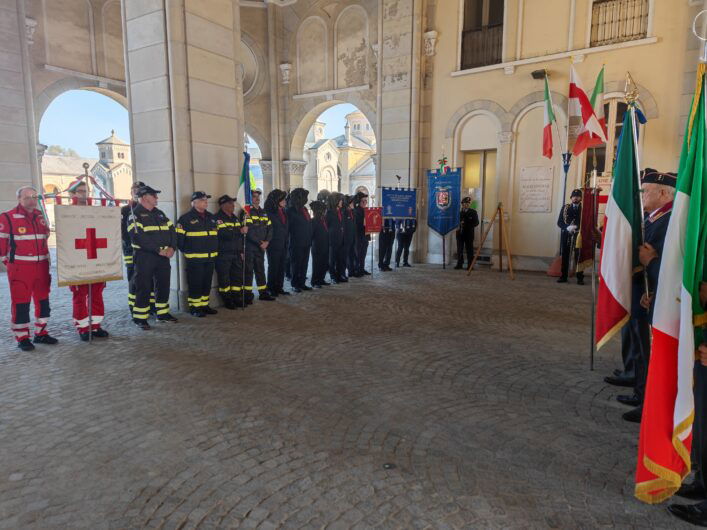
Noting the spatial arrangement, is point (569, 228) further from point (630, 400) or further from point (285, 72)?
point (285, 72)

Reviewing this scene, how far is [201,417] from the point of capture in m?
3.44

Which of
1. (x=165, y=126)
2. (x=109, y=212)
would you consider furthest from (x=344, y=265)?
(x=109, y=212)

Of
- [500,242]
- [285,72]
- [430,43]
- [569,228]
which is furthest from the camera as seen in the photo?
[285,72]

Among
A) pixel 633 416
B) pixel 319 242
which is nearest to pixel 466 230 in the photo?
pixel 319 242

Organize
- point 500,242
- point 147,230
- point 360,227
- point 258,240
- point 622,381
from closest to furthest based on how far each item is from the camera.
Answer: point 622,381 < point 147,230 < point 258,240 < point 360,227 < point 500,242

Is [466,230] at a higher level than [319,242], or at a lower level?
higher

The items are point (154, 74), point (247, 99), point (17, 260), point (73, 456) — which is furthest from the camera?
point (247, 99)

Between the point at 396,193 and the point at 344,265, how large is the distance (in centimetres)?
252

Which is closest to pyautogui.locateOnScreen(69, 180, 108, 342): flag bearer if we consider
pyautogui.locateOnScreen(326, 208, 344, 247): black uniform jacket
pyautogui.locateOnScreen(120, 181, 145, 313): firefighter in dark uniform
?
pyautogui.locateOnScreen(120, 181, 145, 313): firefighter in dark uniform

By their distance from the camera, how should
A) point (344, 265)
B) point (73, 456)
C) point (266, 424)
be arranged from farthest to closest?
point (344, 265) → point (266, 424) → point (73, 456)

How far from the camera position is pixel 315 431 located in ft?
10.7

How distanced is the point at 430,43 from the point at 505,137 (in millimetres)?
3303

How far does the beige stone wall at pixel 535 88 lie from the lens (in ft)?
30.0

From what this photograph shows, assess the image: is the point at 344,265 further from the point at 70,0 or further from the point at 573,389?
the point at 70,0
